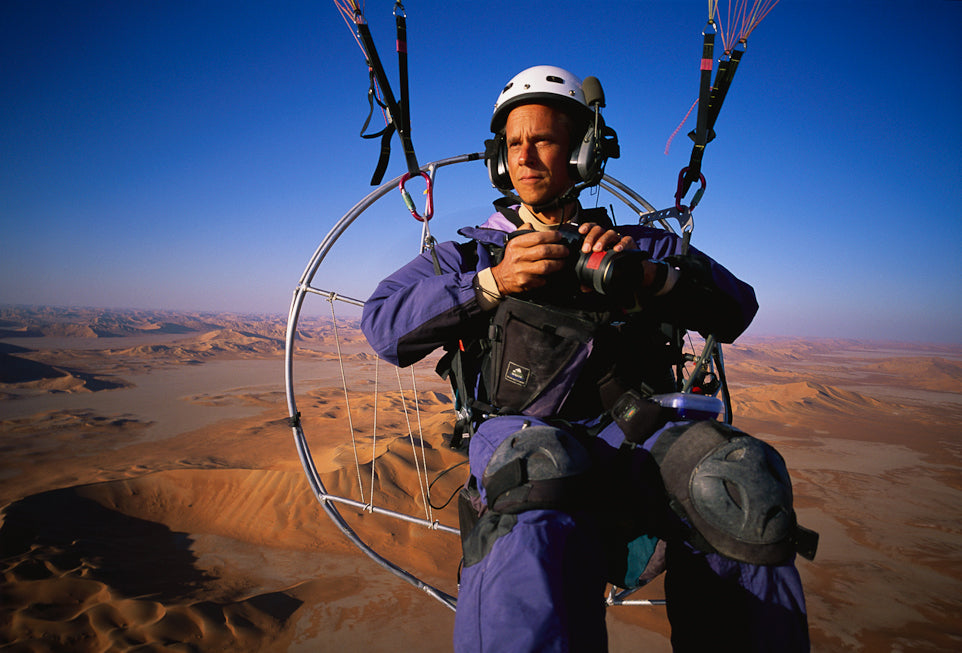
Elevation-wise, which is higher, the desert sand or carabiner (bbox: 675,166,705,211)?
carabiner (bbox: 675,166,705,211)

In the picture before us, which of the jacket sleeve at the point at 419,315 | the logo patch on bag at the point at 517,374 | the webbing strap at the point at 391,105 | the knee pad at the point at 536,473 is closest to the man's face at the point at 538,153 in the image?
the webbing strap at the point at 391,105

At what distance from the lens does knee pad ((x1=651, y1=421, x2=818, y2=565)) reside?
121 centimetres

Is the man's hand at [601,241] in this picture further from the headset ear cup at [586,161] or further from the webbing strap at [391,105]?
the webbing strap at [391,105]

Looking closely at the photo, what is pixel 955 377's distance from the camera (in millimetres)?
33438

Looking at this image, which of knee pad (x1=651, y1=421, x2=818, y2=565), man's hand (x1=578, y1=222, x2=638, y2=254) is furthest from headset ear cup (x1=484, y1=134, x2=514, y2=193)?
knee pad (x1=651, y1=421, x2=818, y2=565)

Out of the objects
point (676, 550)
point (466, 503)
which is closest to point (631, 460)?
point (676, 550)

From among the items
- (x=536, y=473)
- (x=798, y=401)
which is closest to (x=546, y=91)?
(x=536, y=473)

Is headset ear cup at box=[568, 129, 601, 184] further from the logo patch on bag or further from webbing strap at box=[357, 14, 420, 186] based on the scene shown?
the logo patch on bag

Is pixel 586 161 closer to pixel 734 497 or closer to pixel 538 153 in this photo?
pixel 538 153

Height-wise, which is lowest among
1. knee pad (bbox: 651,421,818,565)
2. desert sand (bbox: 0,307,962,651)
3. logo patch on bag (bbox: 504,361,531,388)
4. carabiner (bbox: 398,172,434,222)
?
desert sand (bbox: 0,307,962,651)

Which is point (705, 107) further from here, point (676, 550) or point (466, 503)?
point (466, 503)

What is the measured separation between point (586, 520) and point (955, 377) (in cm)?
5314

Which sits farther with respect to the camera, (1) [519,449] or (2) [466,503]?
(2) [466,503]

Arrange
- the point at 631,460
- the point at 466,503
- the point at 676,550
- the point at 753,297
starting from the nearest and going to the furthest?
the point at 676,550 < the point at 631,460 < the point at 466,503 < the point at 753,297
